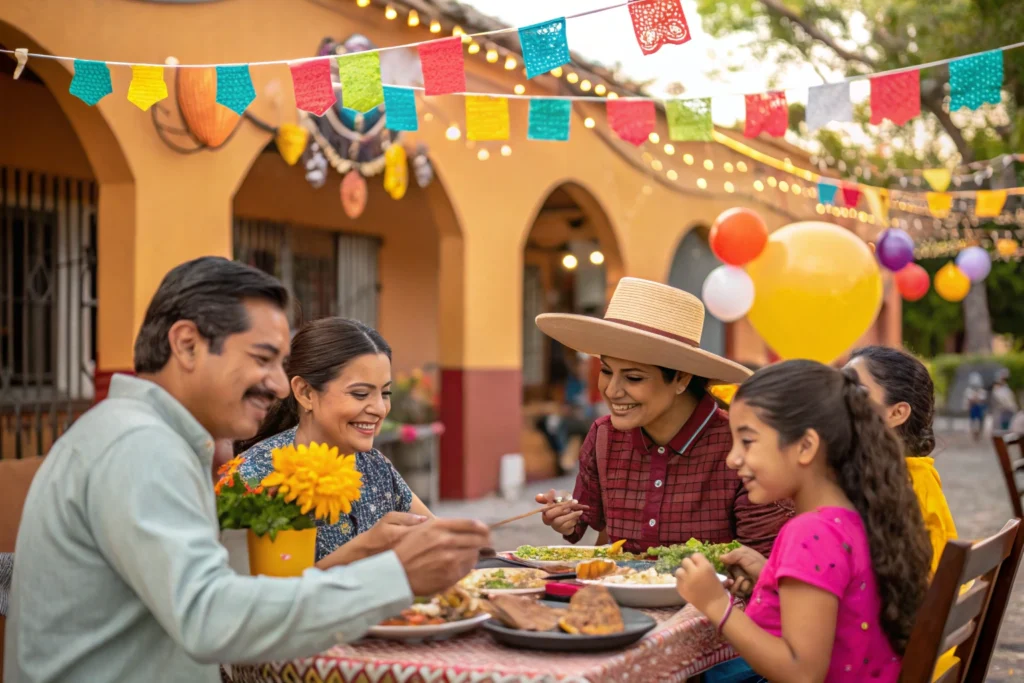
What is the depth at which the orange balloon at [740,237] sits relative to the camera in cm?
843

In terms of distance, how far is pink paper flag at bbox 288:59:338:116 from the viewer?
17.9 ft

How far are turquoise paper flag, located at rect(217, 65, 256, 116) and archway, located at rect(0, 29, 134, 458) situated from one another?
3.35 ft

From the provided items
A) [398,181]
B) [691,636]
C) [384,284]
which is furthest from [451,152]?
[691,636]

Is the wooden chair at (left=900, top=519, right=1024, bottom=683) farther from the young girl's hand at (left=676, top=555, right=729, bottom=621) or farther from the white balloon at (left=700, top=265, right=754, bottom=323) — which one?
the white balloon at (left=700, top=265, right=754, bottom=323)

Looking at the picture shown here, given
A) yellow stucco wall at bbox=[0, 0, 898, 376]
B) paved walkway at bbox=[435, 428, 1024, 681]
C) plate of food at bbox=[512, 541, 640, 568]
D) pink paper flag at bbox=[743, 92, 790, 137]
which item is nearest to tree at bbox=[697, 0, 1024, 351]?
yellow stucco wall at bbox=[0, 0, 898, 376]

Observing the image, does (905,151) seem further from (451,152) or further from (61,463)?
(61,463)

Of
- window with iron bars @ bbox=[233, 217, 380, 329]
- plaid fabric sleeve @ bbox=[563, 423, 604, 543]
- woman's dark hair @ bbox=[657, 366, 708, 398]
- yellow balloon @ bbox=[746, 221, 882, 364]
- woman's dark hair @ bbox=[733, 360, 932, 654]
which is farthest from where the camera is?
window with iron bars @ bbox=[233, 217, 380, 329]

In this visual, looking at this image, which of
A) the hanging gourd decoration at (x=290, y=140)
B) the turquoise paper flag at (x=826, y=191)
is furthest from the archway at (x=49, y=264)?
the turquoise paper flag at (x=826, y=191)

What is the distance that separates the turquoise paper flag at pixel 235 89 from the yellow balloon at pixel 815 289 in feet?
15.1

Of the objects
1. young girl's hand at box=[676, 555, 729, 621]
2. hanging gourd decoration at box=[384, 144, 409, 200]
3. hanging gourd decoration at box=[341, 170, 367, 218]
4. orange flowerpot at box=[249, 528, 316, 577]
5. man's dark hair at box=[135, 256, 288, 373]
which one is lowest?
young girl's hand at box=[676, 555, 729, 621]

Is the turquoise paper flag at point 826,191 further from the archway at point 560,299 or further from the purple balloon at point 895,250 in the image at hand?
the archway at point 560,299

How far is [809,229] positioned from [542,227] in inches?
233

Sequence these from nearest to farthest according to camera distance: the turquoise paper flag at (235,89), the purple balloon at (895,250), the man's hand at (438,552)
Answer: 1. the man's hand at (438,552)
2. the turquoise paper flag at (235,89)
3. the purple balloon at (895,250)

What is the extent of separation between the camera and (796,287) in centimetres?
816
